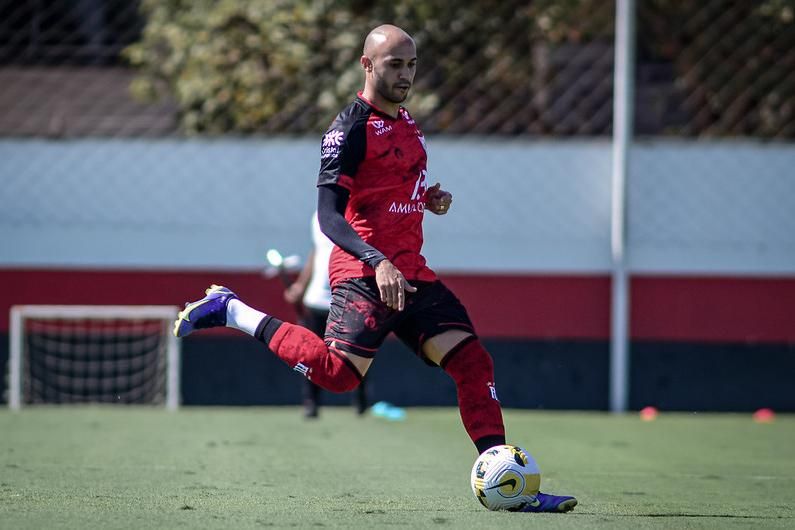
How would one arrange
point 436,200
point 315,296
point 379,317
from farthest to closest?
1. point 315,296
2. point 436,200
3. point 379,317

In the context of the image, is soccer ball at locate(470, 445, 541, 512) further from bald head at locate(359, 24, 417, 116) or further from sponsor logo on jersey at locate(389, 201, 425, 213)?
bald head at locate(359, 24, 417, 116)

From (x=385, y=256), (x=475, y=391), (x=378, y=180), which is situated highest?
(x=378, y=180)

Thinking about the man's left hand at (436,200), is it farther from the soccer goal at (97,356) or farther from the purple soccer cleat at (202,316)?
the soccer goal at (97,356)

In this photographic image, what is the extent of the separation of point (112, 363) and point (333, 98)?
3.07 metres

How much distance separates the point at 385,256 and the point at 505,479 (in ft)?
3.22

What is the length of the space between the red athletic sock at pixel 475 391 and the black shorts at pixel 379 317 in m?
0.11

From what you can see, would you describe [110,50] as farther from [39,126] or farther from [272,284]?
[272,284]

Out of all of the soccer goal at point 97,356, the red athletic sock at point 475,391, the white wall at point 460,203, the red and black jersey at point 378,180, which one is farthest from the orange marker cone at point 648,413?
the red and black jersey at point 378,180

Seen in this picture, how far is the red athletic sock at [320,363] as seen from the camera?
202 inches

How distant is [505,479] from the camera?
4.91m

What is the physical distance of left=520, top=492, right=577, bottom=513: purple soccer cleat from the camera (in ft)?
16.4

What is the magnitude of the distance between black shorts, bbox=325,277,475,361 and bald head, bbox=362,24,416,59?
2.99 ft

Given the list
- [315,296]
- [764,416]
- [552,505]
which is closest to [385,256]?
[552,505]

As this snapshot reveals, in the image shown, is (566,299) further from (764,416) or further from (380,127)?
(380,127)
